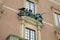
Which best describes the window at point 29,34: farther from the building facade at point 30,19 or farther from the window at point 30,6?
the window at point 30,6

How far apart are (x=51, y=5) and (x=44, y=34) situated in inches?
146

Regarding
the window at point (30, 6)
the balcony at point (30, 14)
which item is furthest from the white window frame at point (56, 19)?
the window at point (30, 6)

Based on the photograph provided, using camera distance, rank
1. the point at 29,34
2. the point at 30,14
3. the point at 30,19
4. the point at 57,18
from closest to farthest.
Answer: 1. the point at 29,34
2. the point at 30,19
3. the point at 30,14
4. the point at 57,18

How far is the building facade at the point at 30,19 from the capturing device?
20500mm

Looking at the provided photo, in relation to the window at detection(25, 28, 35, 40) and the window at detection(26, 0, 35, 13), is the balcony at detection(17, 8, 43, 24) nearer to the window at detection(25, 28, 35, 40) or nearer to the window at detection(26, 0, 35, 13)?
the window at detection(26, 0, 35, 13)

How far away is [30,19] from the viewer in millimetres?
21922

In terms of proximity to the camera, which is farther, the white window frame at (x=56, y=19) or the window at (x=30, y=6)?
the white window frame at (x=56, y=19)

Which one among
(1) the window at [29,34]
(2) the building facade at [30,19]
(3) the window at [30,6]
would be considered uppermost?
(3) the window at [30,6]

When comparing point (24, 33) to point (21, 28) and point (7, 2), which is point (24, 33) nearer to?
point (21, 28)

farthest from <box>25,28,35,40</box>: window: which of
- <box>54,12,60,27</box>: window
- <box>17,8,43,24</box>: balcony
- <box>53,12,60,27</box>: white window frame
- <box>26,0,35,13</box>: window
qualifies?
<box>54,12,60,27</box>: window

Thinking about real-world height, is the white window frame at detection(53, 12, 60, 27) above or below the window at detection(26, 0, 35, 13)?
below

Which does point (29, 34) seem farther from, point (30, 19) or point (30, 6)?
point (30, 6)

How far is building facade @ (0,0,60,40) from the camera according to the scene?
20500mm

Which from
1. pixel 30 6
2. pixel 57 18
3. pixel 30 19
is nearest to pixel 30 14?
pixel 30 19
